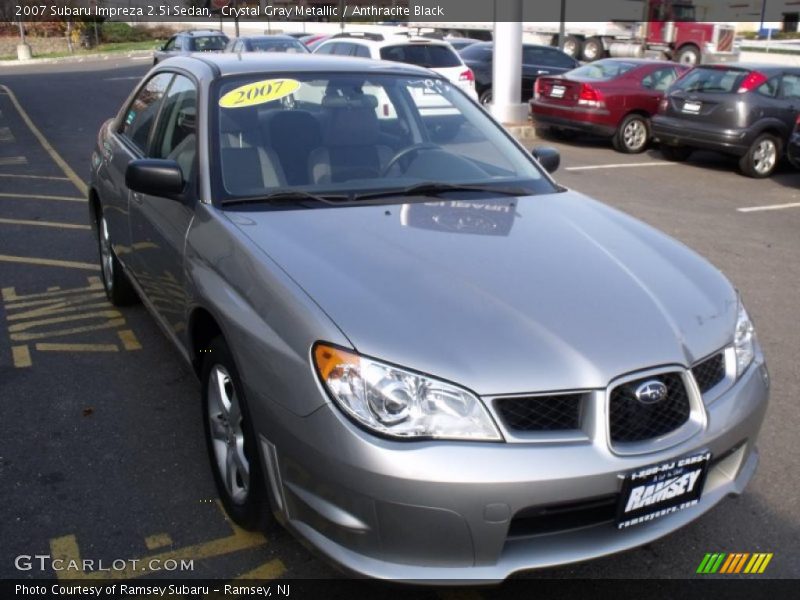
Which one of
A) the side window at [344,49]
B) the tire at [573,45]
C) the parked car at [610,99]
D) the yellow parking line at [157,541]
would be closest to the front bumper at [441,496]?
the yellow parking line at [157,541]

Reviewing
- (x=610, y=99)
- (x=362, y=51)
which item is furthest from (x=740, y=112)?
(x=362, y=51)

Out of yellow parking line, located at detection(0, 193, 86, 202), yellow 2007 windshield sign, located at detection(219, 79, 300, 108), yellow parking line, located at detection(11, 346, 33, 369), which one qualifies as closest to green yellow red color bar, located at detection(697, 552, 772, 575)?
yellow 2007 windshield sign, located at detection(219, 79, 300, 108)

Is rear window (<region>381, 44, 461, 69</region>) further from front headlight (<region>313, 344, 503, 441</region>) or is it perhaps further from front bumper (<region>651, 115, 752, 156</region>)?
front headlight (<region>313, 344, 503, 441</region>)

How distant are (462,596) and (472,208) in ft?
5.29

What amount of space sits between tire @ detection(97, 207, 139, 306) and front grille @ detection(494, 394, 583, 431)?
11.9ft

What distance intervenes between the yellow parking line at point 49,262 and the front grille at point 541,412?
507 cm

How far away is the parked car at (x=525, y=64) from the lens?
61.4ft

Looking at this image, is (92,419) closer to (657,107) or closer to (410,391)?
(410,391)

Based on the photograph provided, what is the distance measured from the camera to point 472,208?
12.3ft

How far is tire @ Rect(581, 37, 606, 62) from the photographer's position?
32781mm

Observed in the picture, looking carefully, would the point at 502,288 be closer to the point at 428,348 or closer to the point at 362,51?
the point at 428,348

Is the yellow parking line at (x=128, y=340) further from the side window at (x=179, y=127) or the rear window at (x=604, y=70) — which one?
the rear window at (x=604, y=70)

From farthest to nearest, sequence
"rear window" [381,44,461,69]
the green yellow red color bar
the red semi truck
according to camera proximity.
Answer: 1. the red semi truck
2. "rear window" [381,44,461,69]
3. the green yellow red color bar

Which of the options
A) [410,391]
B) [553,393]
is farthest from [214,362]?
[553,393]
